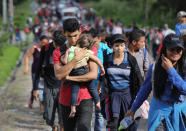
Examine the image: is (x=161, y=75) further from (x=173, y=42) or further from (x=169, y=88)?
(x=173, y=42)

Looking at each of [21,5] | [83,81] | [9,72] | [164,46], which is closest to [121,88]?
[83,81]

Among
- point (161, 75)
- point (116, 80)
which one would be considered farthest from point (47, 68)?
point (161, 75)

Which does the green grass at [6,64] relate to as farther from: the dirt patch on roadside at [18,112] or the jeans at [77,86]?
the jeans at [77,86]

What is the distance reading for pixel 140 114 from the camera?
227 inches

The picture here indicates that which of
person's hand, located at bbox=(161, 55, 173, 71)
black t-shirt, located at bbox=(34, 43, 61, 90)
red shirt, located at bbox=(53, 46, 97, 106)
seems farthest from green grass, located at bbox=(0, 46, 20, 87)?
person's hand, located at bbox=(161, 55, 173, 71)

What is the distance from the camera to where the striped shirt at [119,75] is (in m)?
5.98

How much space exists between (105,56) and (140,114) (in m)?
0.94

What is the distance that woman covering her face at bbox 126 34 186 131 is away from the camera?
170 inches

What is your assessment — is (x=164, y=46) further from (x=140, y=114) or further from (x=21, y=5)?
(x=21, y=5)

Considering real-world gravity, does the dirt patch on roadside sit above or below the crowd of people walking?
below

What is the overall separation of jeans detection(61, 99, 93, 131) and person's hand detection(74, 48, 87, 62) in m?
0.52

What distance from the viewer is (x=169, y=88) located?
4.46 m

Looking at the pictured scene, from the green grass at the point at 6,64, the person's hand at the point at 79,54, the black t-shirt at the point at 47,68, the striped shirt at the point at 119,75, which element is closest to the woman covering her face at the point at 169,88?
the person's hand at the point at 79,54

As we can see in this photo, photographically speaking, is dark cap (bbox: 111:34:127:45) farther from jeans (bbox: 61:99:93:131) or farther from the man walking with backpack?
the man walking with backpack
